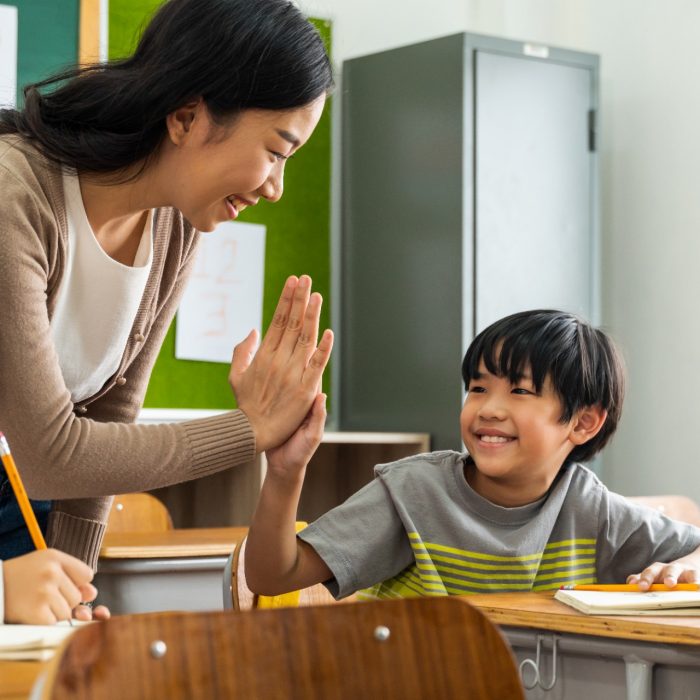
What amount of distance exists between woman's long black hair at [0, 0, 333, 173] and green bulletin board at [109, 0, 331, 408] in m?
2.24

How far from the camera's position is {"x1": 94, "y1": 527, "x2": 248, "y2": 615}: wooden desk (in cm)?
240

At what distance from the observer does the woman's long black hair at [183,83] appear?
1.33 meters

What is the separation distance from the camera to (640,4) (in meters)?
4.14

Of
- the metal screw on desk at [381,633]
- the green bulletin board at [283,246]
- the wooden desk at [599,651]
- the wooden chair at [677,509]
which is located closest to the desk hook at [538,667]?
the wooden desk at [599,651]

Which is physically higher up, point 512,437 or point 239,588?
point 512,437

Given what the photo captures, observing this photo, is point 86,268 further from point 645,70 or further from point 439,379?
point 645,70

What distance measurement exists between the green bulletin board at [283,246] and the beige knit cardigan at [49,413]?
2.25 meters

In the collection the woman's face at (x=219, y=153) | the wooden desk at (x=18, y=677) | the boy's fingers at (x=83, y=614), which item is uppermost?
the woman's face at (x=219, y=153)

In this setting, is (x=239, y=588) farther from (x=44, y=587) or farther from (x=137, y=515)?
(x=137, y=515)

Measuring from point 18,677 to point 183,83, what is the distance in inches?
29.5

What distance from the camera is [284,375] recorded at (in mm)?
1336

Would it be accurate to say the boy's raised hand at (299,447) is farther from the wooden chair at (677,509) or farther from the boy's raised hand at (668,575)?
the wooden chair at (677,509)

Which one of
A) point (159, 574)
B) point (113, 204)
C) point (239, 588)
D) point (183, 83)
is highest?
point (183, 83)

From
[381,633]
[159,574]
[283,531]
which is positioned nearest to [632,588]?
[283,531]
